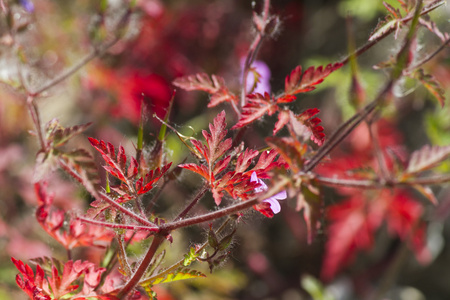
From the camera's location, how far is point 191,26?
197 centimetres

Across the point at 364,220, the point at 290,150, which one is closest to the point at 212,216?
the point at 290,150

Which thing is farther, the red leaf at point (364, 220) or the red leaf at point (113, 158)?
the red leaf at point (364, 220)

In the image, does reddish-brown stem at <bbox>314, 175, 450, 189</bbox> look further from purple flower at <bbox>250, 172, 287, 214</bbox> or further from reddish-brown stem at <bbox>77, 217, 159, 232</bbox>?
reddish-brown stem at <bbox>77, 217, 159, 232</bbox>

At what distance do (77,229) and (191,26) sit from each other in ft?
4.94

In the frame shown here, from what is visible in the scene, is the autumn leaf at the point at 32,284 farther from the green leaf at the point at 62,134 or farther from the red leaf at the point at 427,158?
the red leaf at the point at 427,158

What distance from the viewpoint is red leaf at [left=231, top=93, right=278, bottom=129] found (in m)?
0.53

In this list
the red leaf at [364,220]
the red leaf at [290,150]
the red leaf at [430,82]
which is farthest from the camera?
the red leaf at [364,220]

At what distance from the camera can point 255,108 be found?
541 mm

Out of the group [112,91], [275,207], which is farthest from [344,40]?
[275,207]

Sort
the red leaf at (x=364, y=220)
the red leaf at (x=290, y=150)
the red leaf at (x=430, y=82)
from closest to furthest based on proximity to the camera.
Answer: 1. the red leaf at (x=290, y=150)
2. the red leaf at (x=430, y=82)
3. the red leaf at (x=364, y=220)

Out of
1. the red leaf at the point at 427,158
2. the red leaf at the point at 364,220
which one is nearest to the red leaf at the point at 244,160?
the red leaf at the point at 427,158

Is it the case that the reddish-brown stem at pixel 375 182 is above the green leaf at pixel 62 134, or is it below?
below

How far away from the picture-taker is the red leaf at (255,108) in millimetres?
532

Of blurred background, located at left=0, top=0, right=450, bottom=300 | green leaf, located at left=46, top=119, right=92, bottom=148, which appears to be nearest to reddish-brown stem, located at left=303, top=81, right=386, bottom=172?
green leaf, located at left=46, top=119, right=92, bottom=148
